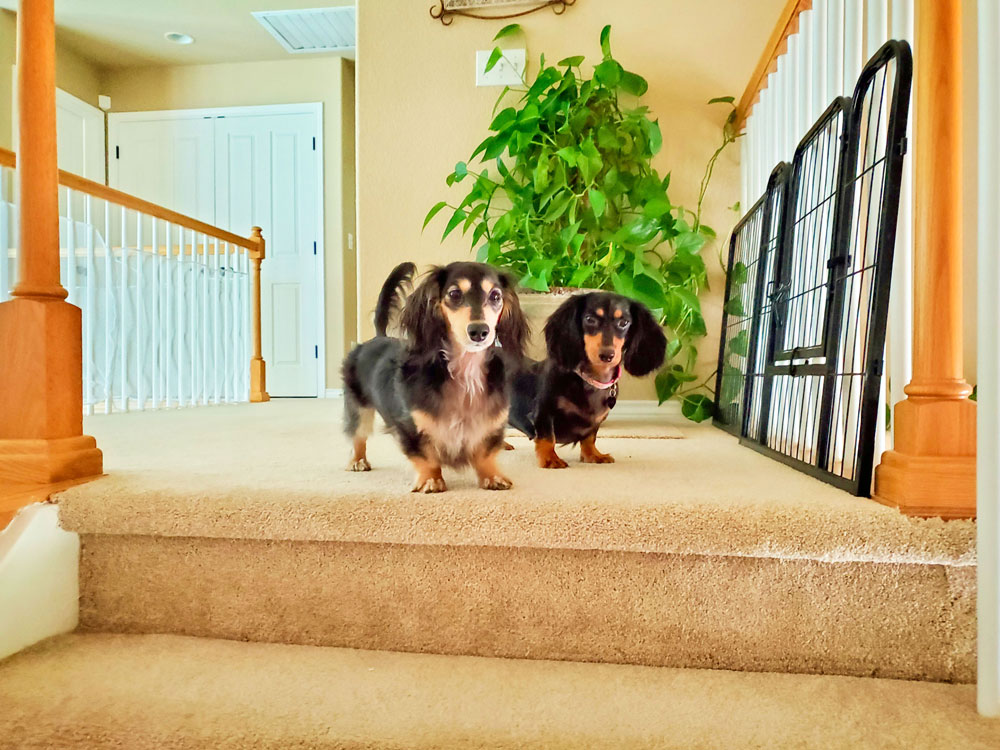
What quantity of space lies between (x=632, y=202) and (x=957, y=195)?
5.33 ft

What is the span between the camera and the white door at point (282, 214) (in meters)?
5.16

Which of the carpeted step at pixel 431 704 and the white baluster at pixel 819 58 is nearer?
the carpeted step at pixel 431 704

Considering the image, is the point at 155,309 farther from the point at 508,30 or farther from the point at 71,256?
the point at 508,30

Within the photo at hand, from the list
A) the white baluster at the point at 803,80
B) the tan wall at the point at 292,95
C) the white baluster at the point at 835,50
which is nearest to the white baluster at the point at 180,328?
the tan wall at the point at 292,95

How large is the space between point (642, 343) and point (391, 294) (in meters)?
0.55

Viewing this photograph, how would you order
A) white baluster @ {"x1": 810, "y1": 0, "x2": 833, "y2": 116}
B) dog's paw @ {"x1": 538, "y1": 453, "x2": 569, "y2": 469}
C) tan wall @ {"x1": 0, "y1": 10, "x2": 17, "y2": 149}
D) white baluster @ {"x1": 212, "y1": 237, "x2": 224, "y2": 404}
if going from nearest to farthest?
1. dog's paw @ {"x1": 538, "y1": 453, "x2": 569, "y2": 469}
2. white baluster @ {"x1": 810, "y1": 0, "x2": 833, "y2": 116}
3. white baluster @ {"x1": 212, "y1": 237, "x2": 224, "y2": 404}
4. tan wall @ {"x1": 0, "y1": 10, "x2": 17, "y2": 149}

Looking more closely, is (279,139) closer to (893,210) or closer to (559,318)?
(559,318)

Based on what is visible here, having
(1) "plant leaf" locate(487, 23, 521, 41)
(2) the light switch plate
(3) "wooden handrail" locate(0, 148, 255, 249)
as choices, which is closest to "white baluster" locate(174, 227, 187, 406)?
(3) "wooden handrail" locate(0, 148, 255, 249)

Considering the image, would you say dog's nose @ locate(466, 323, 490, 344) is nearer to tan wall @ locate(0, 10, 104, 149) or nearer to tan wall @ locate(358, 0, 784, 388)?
tan wall @ locate(358, 0, 784, 388)

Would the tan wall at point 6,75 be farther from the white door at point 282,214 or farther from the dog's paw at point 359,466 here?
the dog's paw at point 359,466

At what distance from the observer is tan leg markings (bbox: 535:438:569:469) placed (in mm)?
1426

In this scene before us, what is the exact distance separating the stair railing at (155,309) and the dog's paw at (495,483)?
1990 mm

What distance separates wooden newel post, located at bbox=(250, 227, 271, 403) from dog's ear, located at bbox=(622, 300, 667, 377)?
124 inches

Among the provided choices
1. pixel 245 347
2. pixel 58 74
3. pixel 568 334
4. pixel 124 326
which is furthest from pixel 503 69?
pixel 58 74
